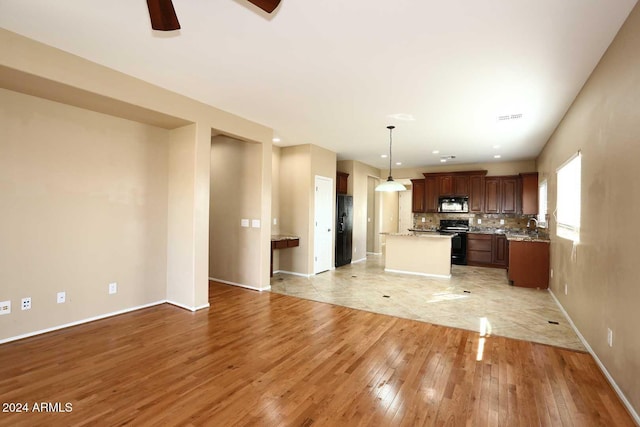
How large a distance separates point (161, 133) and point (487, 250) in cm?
760

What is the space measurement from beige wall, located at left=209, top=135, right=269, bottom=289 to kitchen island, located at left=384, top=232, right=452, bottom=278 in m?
3.18

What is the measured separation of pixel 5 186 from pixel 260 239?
3.01m

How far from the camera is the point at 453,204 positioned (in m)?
8.32

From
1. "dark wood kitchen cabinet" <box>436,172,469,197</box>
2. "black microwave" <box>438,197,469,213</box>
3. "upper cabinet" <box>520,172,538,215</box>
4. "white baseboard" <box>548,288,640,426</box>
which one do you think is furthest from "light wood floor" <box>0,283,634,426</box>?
"dark wood kitchen cabinet" <box>436,172,469,197</box>

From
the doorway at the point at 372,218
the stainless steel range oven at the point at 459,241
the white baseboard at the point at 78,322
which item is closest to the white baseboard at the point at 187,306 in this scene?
the white baseboard at the point at 78,322

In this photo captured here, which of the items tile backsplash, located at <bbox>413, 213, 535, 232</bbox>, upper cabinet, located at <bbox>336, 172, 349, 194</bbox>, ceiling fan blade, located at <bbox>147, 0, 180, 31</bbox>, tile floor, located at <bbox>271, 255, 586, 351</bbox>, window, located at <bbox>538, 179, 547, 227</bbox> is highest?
ceiling fan blade, located at <bbox>147, 0, 180, 31</bbox>

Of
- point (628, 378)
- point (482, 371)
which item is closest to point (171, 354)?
point (482, 371)

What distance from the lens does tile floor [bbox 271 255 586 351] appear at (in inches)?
143

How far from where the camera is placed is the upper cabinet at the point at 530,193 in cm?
716

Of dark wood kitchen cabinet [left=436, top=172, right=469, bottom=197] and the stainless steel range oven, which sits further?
dark wood kitchen cabinet [left=436, top=172, right=469, bottom=197]

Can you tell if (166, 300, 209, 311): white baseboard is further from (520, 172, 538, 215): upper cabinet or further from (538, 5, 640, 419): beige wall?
(520, 172, 538, 215): upper cabinet

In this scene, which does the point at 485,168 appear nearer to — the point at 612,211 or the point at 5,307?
the point at 612,211

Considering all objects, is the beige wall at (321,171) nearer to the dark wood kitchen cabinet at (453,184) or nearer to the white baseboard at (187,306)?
the white baseboard at (187,306)

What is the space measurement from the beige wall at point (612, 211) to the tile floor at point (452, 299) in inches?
18.2
